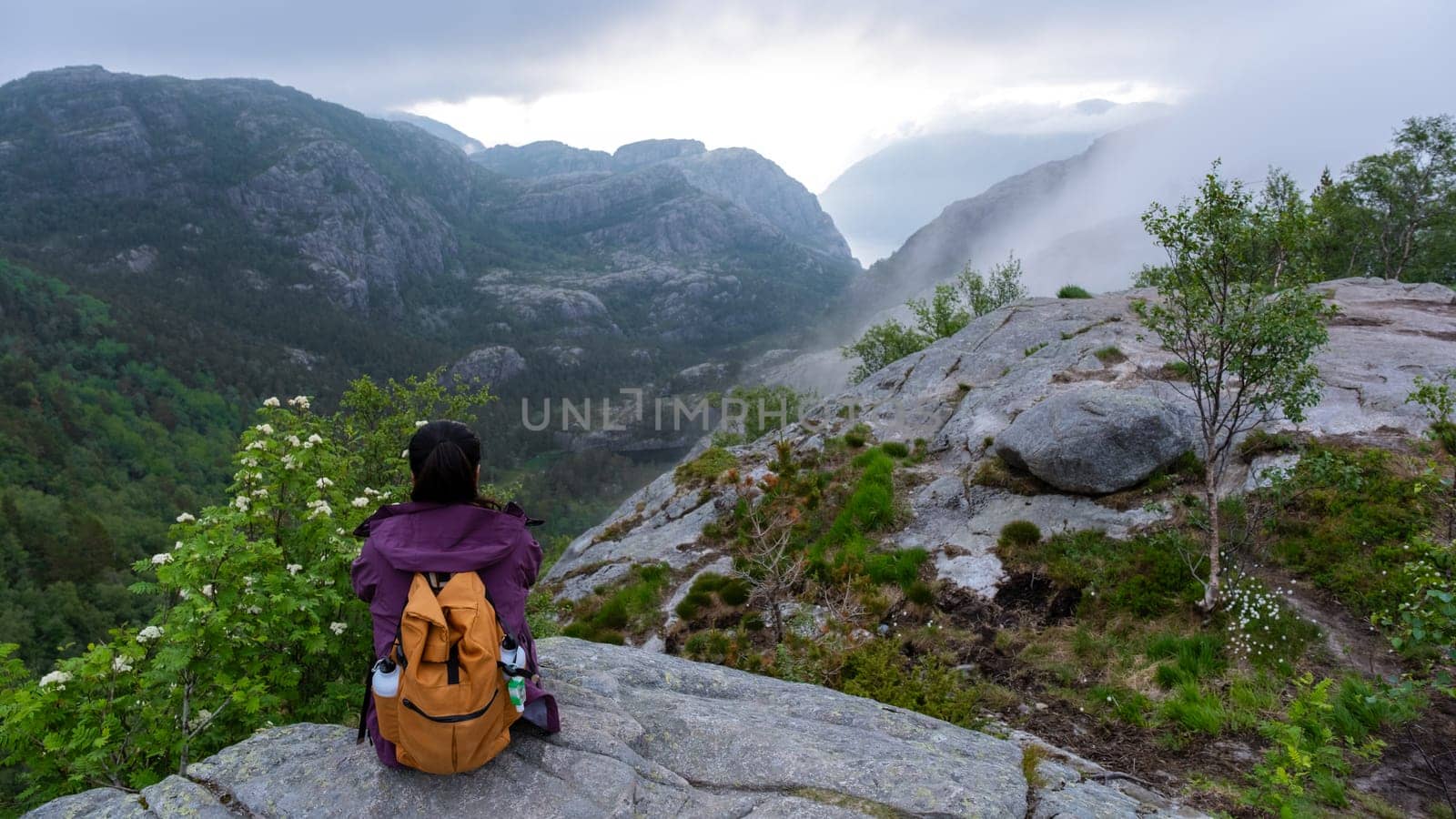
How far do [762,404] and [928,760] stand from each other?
190 feet

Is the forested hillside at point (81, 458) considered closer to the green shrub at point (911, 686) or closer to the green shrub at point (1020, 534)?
the green shrub at point (911, 686)

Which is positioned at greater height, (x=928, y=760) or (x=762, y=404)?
(x=928, y=760)

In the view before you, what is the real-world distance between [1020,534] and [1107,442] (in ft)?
9.95

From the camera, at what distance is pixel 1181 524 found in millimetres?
13477

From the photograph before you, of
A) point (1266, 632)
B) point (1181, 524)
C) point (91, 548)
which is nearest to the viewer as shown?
point (1266, 632)

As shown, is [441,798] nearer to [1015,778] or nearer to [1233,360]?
[1015,778]

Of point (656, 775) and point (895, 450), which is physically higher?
point (656, 775)

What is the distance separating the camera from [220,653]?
19.4 feet

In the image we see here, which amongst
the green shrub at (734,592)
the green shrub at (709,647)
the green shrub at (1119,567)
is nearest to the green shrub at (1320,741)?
the green shrub at (1119,567)

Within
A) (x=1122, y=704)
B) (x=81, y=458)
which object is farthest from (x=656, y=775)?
(x=81, y=458)

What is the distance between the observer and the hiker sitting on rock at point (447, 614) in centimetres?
427

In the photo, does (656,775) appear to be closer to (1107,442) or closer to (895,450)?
(1107,442)

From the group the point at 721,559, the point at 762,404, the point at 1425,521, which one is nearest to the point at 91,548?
the point at 762,404

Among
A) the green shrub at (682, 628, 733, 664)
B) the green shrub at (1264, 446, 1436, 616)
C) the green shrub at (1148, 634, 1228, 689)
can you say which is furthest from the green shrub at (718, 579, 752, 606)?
the green shrub at (1264, 446, 1436, 616)
